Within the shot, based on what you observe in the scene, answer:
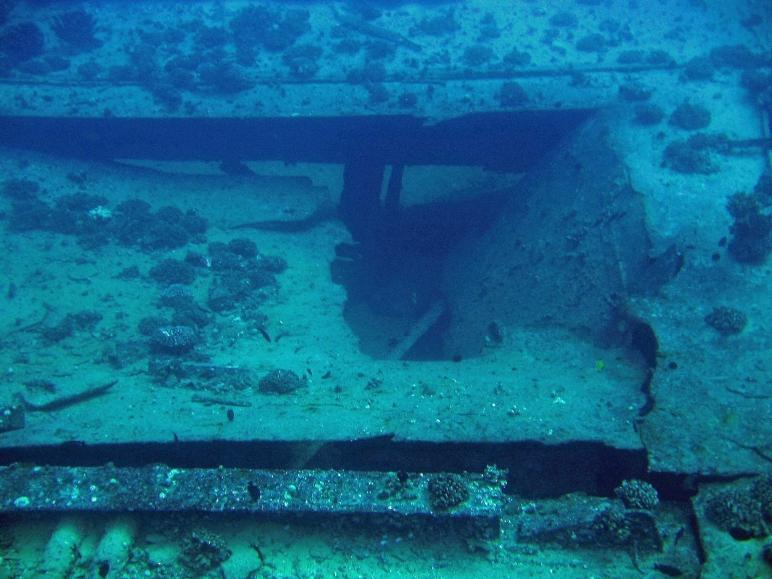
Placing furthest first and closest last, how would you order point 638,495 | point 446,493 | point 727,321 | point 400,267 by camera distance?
1. point 400,267
2. point 727,321
3. point 638,495
4. point 446,493

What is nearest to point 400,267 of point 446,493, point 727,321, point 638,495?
point 727,321

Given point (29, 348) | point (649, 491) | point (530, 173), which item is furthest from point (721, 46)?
point (29, 348)

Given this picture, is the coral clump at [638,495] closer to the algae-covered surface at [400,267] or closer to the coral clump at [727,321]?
the algae-covered surface at [400,267]

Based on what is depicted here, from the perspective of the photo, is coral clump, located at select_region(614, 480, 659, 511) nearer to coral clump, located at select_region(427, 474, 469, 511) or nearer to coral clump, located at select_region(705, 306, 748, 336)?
coral clump, located at select_region(427, 474, 469, 511)

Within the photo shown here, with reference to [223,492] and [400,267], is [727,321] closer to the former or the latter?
[223,492]

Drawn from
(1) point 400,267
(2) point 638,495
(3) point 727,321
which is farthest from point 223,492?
(1) point 400,267

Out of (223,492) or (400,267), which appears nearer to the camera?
(223,492)

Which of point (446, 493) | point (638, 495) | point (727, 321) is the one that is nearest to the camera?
point (446, 493)

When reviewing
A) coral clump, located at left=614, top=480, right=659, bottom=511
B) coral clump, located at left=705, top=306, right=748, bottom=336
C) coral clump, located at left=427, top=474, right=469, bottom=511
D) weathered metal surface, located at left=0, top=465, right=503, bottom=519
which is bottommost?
weathered metal surface, located at left=0, top=465, right=503, bottom=519

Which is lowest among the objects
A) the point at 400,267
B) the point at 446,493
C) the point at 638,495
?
the point at 400,267

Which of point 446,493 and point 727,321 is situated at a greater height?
point 727,321

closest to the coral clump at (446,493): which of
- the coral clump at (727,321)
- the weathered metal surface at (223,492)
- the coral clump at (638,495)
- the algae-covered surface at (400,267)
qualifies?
the weathered metal surface at (223,492)

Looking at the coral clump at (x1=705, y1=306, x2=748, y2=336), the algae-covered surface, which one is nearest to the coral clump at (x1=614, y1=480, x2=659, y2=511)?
the algae-covered surface

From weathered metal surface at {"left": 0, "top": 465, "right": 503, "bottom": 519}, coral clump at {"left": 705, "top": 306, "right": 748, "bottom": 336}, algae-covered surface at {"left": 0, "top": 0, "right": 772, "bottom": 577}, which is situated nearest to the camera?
weathered metal surface at {"left": 0, "top": 465, "right": 503, "bottom": 519}
